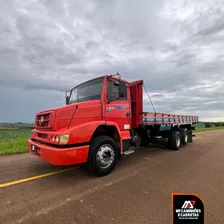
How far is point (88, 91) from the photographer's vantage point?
470cm

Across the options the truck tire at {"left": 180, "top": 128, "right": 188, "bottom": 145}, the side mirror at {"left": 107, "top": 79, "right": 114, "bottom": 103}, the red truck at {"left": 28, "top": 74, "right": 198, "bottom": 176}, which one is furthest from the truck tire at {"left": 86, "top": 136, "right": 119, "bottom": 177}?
the truck tire at {"left": 180, "top": 128, "right": 188, "bottom": 145}

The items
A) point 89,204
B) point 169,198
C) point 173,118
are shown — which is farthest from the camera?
point 173,118

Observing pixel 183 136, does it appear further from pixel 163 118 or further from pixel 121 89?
pixel 121 89

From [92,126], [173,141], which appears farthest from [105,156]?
[173,141]

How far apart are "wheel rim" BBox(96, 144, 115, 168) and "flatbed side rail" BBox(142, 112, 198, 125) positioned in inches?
84.8

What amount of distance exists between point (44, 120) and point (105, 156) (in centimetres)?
181

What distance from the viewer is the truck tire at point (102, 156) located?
12.1ft

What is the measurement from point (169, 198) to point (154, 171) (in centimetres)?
148

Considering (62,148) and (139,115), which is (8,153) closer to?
(62,148)

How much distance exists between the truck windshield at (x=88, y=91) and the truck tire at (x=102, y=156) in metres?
1.23

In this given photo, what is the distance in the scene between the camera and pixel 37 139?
13.4 feet

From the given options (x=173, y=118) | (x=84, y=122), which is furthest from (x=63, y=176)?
(x=173, y=118)

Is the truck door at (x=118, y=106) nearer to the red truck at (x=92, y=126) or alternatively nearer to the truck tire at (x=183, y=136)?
the red truck at (x=92, y=126)

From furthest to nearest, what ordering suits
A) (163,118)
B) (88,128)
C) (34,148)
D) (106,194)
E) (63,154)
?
Answer: 1. (163,118)
2. (34,148)
3. (88,128)
4. (63,154)
5. (106,194)
